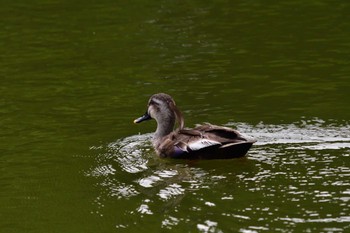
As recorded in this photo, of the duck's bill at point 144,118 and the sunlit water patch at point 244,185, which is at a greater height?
the duck's bill at point 144,118

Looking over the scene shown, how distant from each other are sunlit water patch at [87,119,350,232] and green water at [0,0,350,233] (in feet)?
0.08

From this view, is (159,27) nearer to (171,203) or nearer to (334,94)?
(334,94)

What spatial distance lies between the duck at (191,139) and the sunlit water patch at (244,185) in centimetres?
14

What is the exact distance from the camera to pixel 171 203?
Answer: 9953mm

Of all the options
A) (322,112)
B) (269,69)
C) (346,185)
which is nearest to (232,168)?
(346,185)

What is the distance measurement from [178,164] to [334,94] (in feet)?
12.3

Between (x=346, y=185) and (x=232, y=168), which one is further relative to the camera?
(x=232, y=168)

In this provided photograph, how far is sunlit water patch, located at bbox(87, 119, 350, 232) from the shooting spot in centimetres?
913

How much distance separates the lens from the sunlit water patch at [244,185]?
9133mm

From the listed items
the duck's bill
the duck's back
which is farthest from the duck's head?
the duck's back

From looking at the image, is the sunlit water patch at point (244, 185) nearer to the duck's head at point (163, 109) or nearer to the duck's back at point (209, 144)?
the duck's back at point (209, 144)

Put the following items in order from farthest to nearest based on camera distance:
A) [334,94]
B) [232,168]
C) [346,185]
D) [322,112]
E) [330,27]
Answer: [330,27]
[334,94]
[322,112]
[232,168]
[346,185]

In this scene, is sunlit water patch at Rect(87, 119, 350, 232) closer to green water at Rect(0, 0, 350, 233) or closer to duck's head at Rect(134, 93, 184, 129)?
green water at Rect(0, 0, 350, 233)

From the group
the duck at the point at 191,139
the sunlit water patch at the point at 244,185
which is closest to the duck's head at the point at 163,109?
the duck at the point at 191,139
